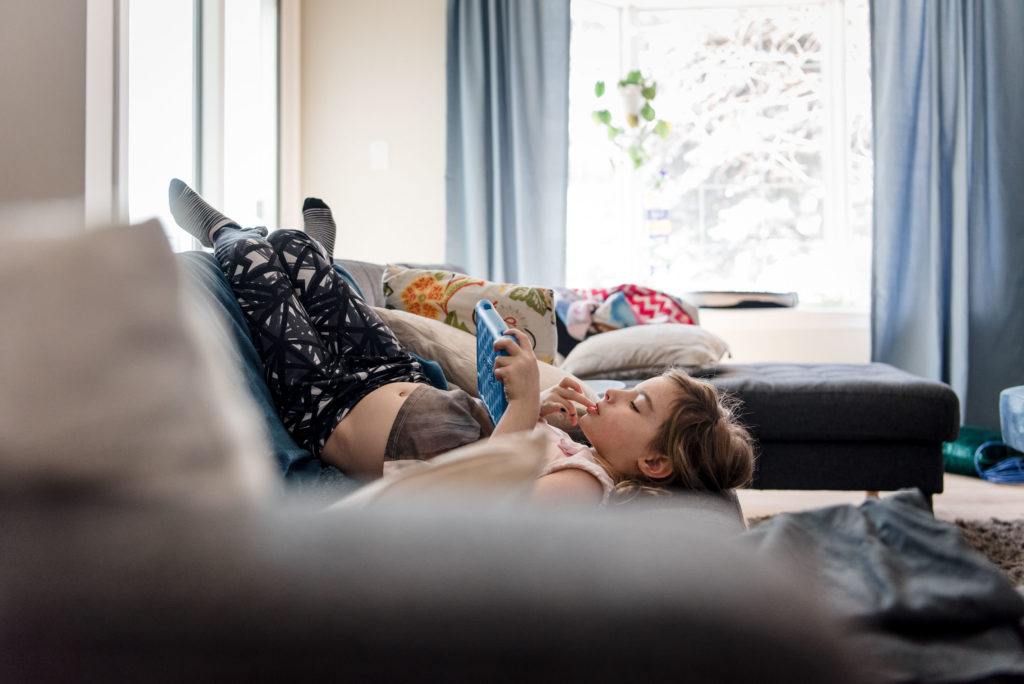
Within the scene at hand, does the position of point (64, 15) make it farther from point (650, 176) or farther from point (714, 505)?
point (650, 176)

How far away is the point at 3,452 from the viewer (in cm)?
33

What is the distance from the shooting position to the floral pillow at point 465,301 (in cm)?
206

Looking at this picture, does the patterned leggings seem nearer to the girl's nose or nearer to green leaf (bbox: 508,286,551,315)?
→ the girl's nose

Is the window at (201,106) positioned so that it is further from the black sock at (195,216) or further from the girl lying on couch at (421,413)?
the girl lying on couch at (421,413)

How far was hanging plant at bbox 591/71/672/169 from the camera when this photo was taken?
3.99 meters

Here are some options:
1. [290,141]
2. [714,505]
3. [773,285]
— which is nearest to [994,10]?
[773,285]

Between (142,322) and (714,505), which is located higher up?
(142,322)

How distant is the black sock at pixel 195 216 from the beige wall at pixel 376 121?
97.4 inches

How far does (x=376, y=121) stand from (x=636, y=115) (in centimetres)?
142

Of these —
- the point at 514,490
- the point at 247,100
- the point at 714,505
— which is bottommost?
the point at 714,505

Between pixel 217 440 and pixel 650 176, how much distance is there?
13.7 feet

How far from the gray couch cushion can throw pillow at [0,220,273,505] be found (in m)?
2.05

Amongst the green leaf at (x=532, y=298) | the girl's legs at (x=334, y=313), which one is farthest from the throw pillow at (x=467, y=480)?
the green leaf at (x=532, y=298)

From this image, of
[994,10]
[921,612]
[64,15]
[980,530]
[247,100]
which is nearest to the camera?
[921,612]
